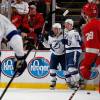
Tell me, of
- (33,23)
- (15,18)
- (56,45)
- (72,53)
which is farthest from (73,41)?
(15,18)

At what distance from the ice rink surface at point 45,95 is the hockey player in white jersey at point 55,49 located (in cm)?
37

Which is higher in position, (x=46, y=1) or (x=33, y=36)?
(x=46, y=1)

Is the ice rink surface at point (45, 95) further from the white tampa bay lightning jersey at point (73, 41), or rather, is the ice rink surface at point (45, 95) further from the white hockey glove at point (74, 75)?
the white tampa bay lightning jersey at point (73, 41)

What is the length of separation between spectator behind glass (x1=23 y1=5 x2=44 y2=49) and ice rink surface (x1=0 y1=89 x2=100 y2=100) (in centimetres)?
143

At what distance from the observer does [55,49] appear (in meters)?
9.74

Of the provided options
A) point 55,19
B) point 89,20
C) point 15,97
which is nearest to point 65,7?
point 55,19

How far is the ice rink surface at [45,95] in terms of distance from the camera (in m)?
8.43

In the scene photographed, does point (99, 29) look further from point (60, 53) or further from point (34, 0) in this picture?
point (34, 0)

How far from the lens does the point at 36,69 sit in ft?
33.0

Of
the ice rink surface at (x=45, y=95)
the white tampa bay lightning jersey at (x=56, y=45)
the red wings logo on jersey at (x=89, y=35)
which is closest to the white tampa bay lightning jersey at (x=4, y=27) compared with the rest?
the red wings logo on jersey at (x=89, y=35)

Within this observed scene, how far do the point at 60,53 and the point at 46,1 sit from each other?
58.3 inches

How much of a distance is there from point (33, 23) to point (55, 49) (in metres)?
1.03

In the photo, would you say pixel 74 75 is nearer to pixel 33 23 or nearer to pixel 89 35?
pixel 33 23

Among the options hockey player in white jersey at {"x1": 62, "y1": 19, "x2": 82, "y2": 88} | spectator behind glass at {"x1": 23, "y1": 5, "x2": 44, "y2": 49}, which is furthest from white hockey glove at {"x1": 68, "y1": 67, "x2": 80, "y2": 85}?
spectator behind glass at {"x1": 23, "y1": 5, "x2": 44, "y2": 49}
